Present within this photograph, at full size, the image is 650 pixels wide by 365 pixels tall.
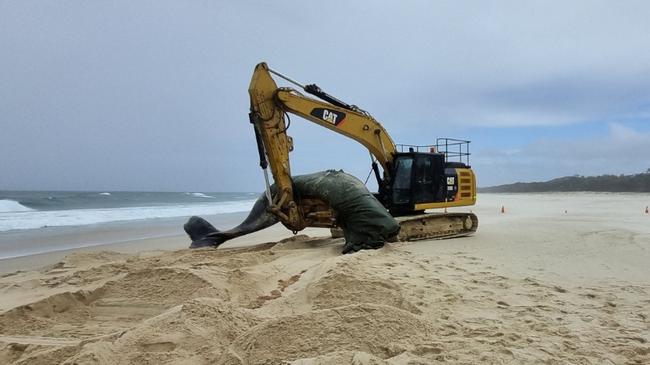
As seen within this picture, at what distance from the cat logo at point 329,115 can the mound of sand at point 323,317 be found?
3823 millimetres

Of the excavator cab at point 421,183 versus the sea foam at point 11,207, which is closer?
the excavator cab at point 421,183

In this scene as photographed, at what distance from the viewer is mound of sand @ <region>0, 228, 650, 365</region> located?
3238mm

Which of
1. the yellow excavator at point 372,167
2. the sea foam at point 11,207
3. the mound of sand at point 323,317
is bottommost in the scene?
the sea foam at point 11,207

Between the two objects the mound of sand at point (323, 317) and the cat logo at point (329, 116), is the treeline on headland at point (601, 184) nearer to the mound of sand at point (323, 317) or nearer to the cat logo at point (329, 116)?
the cat logo at point (329, 116)

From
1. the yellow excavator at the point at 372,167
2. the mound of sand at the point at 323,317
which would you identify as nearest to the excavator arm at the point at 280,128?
the yellow excavator at the point at 372,167

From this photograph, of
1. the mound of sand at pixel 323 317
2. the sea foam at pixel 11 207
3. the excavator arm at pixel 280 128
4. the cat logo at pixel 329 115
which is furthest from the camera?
the sea foam at pixel 11 207

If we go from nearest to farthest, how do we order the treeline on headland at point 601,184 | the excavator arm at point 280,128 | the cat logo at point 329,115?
1. the excavator arm at point 280,128
2. the cat logo at point 329,115
3. the treeline on headland at point 601,184

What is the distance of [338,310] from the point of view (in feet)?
11.9

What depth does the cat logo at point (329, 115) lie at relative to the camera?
956 cm

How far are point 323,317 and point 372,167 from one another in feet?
25.4

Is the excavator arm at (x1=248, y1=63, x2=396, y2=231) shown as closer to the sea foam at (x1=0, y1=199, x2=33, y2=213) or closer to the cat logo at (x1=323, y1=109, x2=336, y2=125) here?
the cat logo at (x1=323, y1=109, x2=336, y2=125)

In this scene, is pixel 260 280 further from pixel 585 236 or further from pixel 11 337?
pixel 585 236

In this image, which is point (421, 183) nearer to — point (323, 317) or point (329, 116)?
point (329, 116)

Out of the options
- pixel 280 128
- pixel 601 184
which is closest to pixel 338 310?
pixel 280 128
